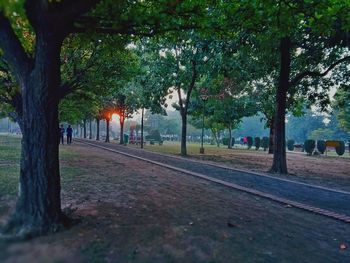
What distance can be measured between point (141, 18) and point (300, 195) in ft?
21.9

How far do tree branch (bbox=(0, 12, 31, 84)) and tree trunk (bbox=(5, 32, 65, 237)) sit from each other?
0.50 ft

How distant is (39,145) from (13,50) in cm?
169

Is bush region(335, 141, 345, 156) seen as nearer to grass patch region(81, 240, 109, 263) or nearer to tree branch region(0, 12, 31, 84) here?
grass patch region(81, 240, 109, 263)

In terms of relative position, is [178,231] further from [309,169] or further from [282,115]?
[309,169]

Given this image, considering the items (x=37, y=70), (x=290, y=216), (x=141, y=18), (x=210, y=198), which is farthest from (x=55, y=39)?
(x=290, y=216)

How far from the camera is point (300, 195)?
9.02m

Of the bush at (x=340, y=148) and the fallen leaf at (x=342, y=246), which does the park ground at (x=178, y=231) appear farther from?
the bush at (x=340, y=148)

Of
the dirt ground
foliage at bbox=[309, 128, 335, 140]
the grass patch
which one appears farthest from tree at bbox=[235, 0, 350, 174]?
foliage at bbox=[309, 128, 335, 140]

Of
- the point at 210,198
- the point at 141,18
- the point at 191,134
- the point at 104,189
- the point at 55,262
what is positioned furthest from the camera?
the point at 191,134

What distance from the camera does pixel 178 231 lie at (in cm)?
516

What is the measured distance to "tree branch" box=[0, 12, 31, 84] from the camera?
5.27 m

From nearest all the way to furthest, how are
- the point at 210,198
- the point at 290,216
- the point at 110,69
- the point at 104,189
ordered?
1. the point at 290,216
2. the point at 210,198
3. the point at 104,189
4. the point at 110,69

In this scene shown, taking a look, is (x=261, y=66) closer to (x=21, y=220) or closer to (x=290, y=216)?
(x=290, y=216)

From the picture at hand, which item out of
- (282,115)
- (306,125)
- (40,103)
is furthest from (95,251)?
(306,125)
